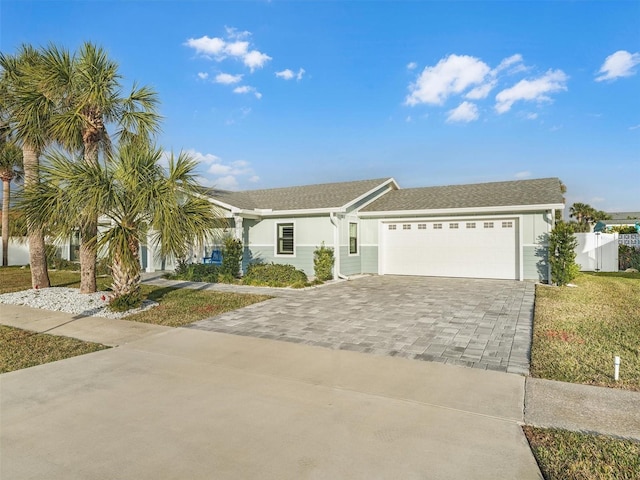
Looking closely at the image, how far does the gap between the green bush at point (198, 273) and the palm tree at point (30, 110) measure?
4.39 m

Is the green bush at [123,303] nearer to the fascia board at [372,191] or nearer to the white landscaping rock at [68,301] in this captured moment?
the white landscaping rock at [68,301]

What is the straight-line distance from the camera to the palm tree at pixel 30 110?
977 centimetres

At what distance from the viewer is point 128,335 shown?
6.88m

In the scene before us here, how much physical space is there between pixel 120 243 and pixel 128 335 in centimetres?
251

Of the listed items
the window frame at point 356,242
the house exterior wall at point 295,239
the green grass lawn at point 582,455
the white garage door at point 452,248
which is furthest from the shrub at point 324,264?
the green grass lawn at point 582,455

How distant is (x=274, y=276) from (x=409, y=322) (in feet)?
22.9

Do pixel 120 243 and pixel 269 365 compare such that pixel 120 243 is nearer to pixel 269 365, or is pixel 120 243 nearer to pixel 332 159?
pixel 269 365

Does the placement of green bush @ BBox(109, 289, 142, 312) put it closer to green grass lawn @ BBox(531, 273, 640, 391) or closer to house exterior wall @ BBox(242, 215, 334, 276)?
house exterior wall @ BBox(242, 215, 334, 276)

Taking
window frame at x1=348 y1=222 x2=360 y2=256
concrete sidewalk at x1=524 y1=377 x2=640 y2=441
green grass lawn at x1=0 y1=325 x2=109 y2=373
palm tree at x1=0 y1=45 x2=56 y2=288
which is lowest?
concrete sidewalk at x1=524 y1=377 x2=640 y2=441

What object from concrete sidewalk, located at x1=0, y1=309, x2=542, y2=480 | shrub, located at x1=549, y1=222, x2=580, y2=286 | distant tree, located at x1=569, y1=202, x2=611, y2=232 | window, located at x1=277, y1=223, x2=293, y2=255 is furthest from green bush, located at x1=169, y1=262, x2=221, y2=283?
distant tree, located at x1=569, y1=202, x2=611, y2=232

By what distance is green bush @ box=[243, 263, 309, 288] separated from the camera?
13091 mm

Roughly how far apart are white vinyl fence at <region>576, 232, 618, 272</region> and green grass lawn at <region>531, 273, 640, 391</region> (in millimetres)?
7320

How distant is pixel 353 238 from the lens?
619 inches

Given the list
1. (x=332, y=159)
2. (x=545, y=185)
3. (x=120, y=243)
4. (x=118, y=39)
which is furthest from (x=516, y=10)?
(x=332, y=159)
